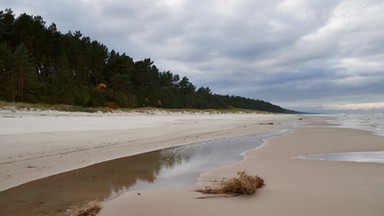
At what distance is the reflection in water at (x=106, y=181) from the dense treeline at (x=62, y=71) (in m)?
33.6

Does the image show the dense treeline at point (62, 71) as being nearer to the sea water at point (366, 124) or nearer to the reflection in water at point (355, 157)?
the sea water at point (366, 124)

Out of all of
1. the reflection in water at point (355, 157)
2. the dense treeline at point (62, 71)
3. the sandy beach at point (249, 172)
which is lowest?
the sandy beach at point (249, 172)

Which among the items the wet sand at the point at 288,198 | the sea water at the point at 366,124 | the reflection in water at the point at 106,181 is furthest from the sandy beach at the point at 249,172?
the sea water at the point at 366,124

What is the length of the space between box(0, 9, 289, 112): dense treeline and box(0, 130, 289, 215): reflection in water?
33615 mm

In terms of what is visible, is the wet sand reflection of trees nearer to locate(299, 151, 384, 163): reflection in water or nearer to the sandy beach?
the sandy beach

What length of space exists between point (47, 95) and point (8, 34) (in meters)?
12.2

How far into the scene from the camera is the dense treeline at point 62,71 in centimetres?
4006

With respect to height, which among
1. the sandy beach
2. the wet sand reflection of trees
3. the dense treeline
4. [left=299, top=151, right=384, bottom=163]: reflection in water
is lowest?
the wet sand reflection of trees

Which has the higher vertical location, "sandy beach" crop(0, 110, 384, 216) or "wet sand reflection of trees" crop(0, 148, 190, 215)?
"sandy beach" crop(0, 110, 384, 216)

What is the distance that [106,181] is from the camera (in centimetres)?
731

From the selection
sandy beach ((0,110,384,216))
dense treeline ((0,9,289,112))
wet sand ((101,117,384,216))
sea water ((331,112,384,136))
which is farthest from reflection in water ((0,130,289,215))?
dense treeline ((0,9,289,112))

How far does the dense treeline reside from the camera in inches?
1577

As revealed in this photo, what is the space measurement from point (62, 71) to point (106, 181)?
1754 inches

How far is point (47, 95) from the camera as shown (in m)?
43.0
